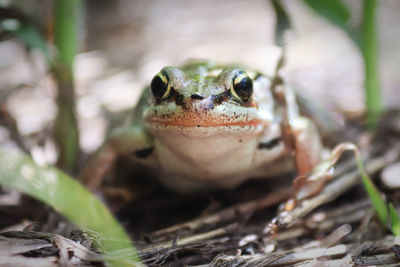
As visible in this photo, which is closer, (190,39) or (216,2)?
(190,39)

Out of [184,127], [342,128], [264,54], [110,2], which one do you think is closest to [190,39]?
[264,54]

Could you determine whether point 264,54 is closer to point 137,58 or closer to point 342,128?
point 137,58

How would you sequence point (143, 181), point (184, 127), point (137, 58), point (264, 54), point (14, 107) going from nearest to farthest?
point (184, 127) < point (143, 181) < point (14, 107) < point (264, 54) < point (137, 58)

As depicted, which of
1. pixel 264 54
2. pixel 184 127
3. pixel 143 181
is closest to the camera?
pixel 184 127

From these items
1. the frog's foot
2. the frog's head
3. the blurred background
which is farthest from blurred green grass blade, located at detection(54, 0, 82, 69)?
the frog's foot

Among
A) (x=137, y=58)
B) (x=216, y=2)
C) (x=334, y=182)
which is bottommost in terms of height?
(x=334, y=182)

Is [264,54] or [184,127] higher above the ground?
[264,54]

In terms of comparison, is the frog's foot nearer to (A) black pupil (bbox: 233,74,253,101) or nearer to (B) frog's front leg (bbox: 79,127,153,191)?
(A) black pupil (bbox: 233,74,253,101)
